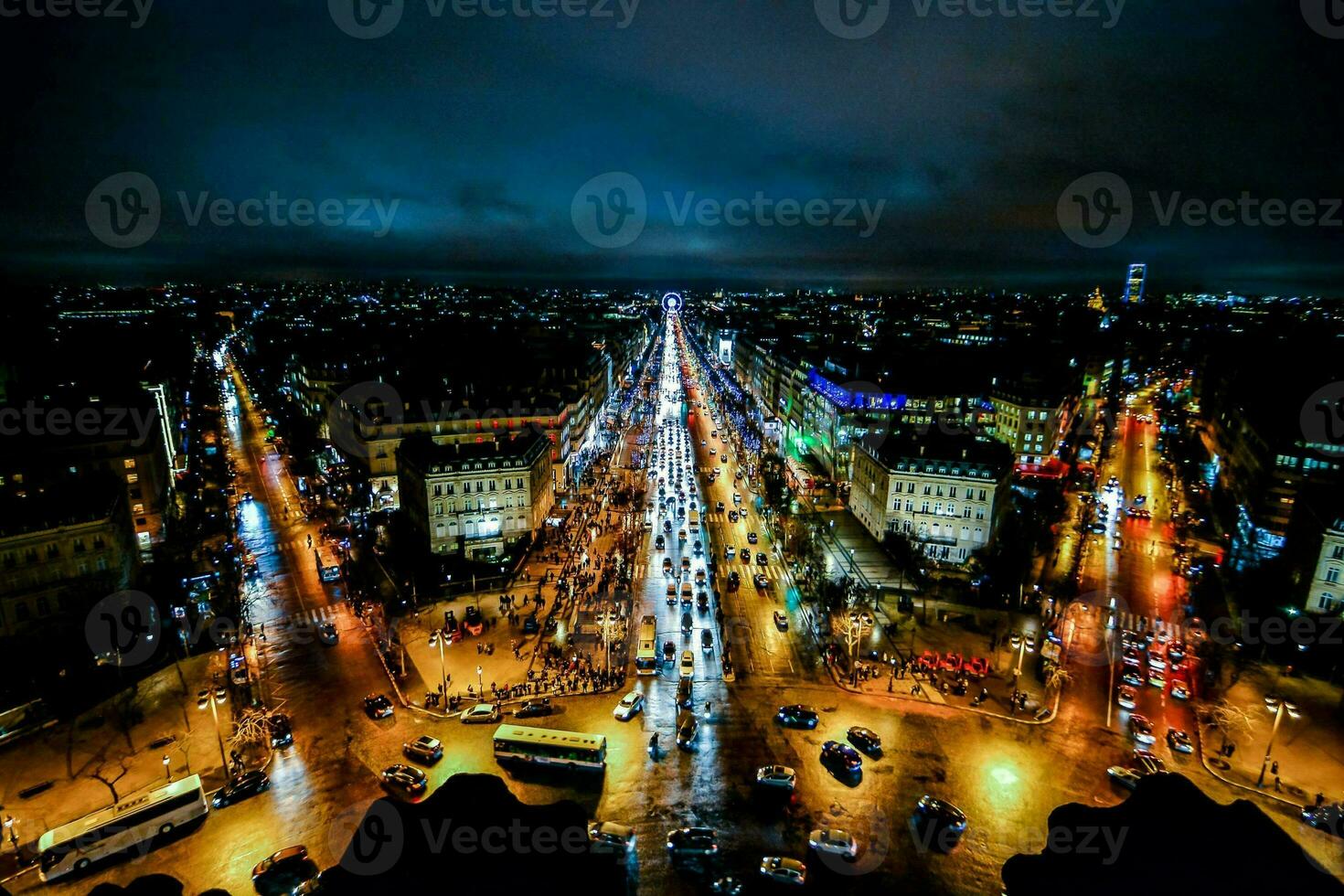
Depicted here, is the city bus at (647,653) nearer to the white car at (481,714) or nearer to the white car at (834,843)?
the white car at (481,714)

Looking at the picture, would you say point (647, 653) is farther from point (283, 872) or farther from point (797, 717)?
point (283, 872)

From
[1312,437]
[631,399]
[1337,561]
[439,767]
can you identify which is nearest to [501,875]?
[439,767]

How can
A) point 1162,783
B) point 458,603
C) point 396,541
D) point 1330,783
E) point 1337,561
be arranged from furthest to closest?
point 396,541
point 458,603
point 1337,561
point 1330,783
point 1162,783

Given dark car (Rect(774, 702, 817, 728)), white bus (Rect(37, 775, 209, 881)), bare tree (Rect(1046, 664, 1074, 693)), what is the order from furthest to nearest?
bare tree (Rect(1046, 664, 1074, 693)) < dark car (Rect(774, 702, 817, 728)) < white bus (Rect(37, 775, 209, 881))

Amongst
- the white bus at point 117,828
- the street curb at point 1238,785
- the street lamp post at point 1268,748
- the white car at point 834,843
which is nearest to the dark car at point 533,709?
the white bus at point 117,828

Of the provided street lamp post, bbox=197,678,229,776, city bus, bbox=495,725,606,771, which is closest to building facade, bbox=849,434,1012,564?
city bus, bbox=495,725,606,771

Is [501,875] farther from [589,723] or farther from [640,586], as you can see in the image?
[640,586]
